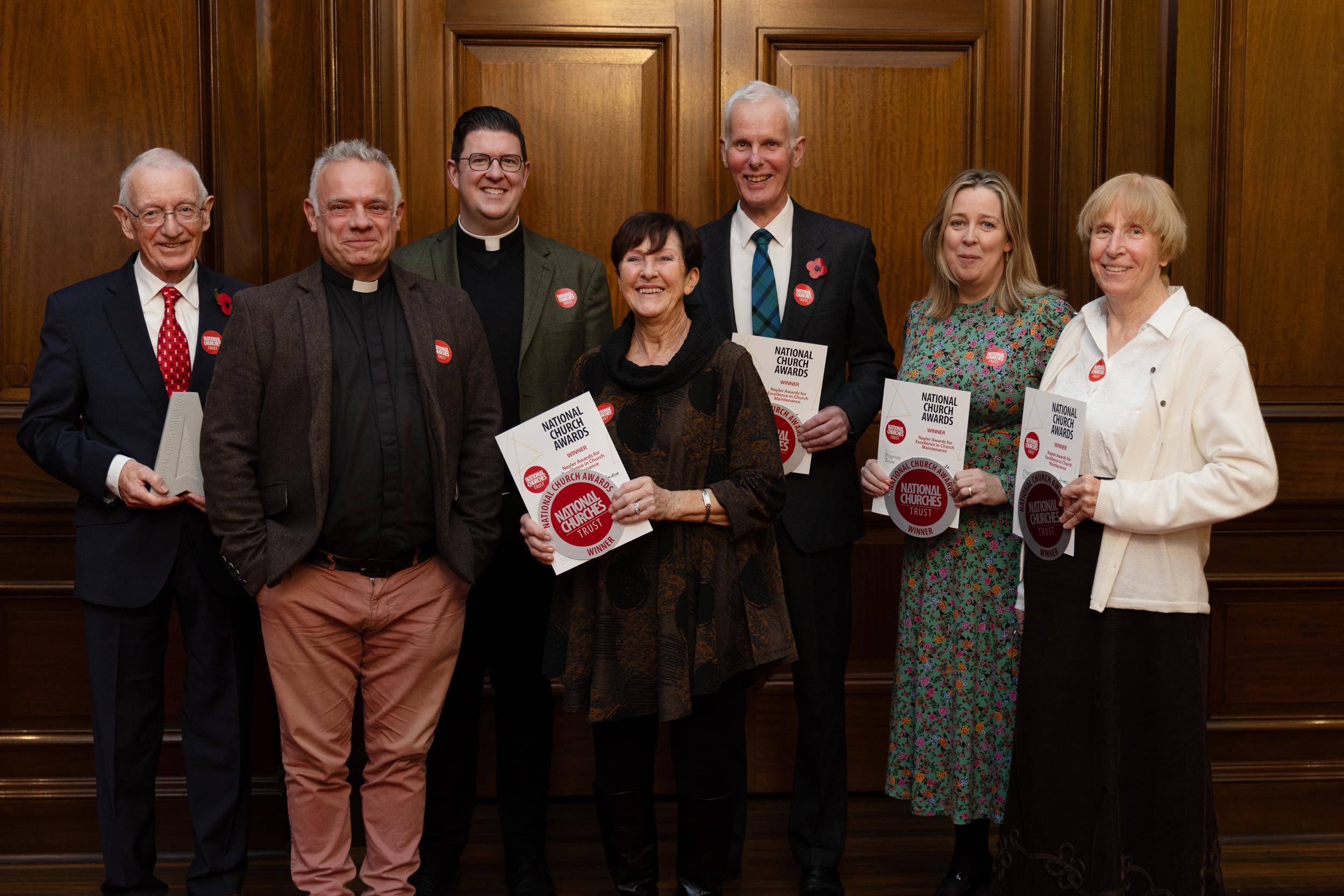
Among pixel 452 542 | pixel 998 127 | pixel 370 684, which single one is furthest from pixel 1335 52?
pixel 370 684

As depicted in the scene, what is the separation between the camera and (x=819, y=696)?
2982 mm

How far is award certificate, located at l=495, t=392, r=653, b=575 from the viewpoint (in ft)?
8.10

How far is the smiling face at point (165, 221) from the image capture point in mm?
2707

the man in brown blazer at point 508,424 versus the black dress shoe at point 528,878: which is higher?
the man in brown blazer at point 508,424

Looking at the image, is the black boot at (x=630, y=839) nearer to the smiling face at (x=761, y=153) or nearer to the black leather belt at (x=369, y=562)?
the black leather belt at (x=369, y=562)

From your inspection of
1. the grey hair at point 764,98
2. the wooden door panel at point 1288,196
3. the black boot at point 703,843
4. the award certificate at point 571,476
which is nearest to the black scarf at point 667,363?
the award certificate at point 571,476

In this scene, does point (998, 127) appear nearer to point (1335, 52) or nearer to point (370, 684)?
point (1335, 52)

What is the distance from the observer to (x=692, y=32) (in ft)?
11.9

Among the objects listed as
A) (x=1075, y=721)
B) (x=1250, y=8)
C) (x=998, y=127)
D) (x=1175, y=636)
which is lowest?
(x=1075, y=721)

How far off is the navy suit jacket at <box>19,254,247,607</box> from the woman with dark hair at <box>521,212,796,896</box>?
0.89 metres

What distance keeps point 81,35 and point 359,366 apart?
64.1 inches

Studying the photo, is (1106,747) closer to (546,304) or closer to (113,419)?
(546,304)

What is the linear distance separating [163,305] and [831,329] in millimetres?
1681

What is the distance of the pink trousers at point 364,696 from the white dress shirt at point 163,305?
0.70m
